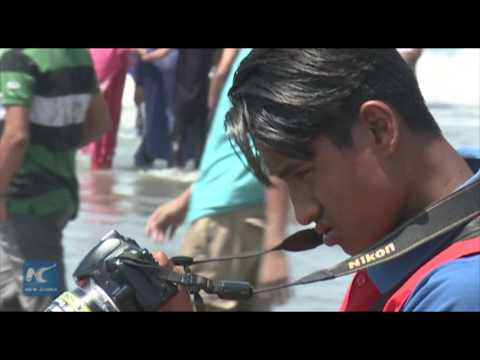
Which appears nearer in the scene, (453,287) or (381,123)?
(453,287)

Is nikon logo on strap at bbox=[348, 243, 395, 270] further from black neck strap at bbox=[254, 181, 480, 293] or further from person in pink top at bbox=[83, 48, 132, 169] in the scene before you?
person in pink top at bbox=[83, 48, 132, 169]

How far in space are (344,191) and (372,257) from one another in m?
0.09

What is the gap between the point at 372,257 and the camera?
1627mm

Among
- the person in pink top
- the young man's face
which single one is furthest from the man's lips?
the person in pink top

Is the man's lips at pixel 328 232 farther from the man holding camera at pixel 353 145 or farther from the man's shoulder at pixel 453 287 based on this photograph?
the man's shoulder at pixel 453 287

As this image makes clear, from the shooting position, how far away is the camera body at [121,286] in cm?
183

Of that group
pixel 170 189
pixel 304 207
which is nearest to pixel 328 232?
pixel 304 207

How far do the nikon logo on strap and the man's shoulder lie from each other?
0.32 feet

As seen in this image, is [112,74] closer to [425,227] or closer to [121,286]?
[121,286]

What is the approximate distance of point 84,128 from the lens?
4.60m

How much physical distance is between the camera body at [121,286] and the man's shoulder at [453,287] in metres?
0.48

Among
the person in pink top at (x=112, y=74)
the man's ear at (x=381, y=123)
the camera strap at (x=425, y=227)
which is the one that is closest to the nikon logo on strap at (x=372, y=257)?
the camera strap at (x=425, y=227)
